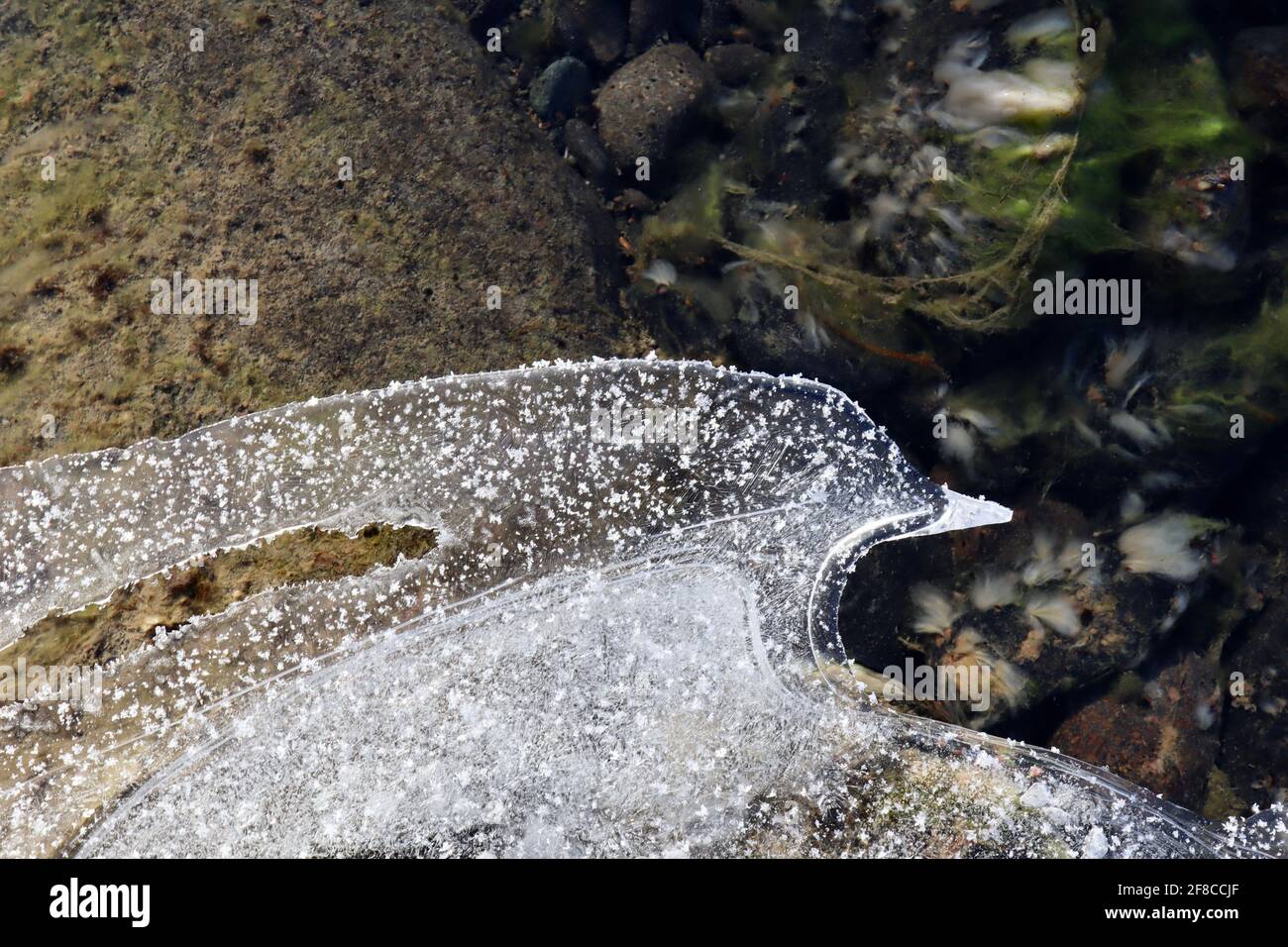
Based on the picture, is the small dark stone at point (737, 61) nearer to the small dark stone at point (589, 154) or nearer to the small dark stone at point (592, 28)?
the small dark stone at point (592, 28)

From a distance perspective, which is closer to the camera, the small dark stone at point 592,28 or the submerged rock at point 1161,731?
the submerged rock at point 1161,731

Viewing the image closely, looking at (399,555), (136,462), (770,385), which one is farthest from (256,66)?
(770,385)

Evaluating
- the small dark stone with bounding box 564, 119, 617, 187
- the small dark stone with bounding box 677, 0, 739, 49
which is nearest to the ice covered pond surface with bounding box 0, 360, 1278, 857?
the small dark stone with bounding box 564, 119, 617, 187

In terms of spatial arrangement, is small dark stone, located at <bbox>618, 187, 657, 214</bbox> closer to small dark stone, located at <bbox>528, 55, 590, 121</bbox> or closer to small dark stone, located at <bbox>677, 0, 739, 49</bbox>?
small dark stone, located at <bbox>528, 55, 590, 121</bbox>

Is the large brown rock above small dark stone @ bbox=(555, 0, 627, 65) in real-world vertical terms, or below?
below

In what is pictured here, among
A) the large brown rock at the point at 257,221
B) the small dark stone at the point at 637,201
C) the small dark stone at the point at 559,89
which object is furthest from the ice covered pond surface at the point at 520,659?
the small dark stone at the point at 559,89

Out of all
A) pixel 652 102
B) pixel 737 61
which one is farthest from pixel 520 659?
pixel 737 61
